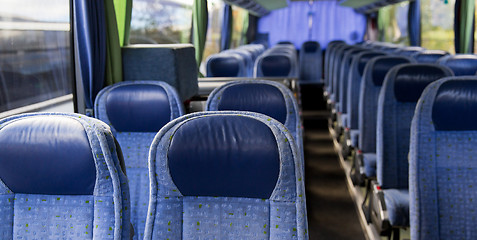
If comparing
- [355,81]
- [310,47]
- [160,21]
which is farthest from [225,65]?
[310,47]

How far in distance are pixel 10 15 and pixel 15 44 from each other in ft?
0.57

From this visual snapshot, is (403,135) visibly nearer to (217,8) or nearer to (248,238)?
(248,238)

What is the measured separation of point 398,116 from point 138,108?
1760 mm

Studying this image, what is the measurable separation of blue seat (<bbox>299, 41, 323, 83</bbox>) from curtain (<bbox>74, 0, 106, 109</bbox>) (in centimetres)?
928

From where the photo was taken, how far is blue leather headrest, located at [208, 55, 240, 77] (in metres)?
7.08

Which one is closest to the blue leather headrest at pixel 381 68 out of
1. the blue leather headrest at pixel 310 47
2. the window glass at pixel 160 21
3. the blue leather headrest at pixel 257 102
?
the blue leather headrest at pixel 257 102

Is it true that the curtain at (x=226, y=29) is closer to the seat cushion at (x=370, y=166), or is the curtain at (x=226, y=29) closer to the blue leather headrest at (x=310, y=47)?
the blue leather headrest at (x=310, y=47)

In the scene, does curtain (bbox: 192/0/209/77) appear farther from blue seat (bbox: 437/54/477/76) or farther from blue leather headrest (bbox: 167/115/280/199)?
blue leather headrest (bbox: 167/115/280/199)

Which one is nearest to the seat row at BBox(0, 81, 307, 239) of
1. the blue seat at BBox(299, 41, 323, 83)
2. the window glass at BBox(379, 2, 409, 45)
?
the blue seat at BBox(299, 41, 323, 83)

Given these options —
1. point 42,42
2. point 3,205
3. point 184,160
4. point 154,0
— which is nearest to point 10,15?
point 42,42

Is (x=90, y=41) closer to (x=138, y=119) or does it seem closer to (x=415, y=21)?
(x=138, y=119)

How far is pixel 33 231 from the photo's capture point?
1.73 metres

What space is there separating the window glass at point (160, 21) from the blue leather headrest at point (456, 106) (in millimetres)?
3846

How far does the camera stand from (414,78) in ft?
11.0
